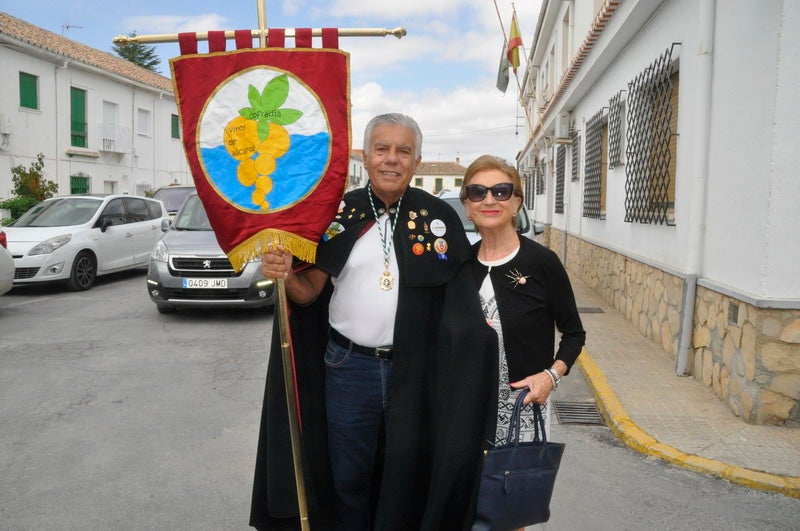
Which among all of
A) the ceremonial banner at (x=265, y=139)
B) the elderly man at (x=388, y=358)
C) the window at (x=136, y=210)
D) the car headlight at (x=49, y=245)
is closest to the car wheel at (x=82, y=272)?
the car headlight at (x=49, y=245)

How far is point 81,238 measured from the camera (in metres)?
11.1

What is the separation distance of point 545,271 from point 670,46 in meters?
5.82

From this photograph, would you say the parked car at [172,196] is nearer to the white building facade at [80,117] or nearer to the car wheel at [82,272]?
the car wheel at [82,272]

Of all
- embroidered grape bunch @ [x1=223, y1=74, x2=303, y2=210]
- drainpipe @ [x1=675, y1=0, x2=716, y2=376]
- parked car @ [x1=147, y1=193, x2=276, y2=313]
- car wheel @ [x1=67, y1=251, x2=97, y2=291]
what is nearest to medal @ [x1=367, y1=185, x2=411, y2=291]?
embroidered grape bunch @ [x1=223, y1=74, x2=303, y2=210]

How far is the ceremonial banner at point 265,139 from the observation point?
7.90 ft

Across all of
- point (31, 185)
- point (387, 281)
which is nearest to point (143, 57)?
point (31, 185)

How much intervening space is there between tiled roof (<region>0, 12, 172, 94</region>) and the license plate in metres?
14.1

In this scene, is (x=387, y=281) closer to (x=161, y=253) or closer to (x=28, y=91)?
(x=161, y=253)

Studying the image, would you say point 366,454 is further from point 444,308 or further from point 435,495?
point 444,308

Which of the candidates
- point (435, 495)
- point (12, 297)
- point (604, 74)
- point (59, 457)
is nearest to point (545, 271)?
point (435, 495)

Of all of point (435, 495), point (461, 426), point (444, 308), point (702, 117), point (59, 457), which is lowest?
point (59, 457)

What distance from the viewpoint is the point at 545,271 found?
2.46 meters

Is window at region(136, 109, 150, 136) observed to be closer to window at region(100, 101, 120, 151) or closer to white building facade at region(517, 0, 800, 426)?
window at region(100, 101, 120, 151)

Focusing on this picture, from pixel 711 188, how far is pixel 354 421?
4.35m
